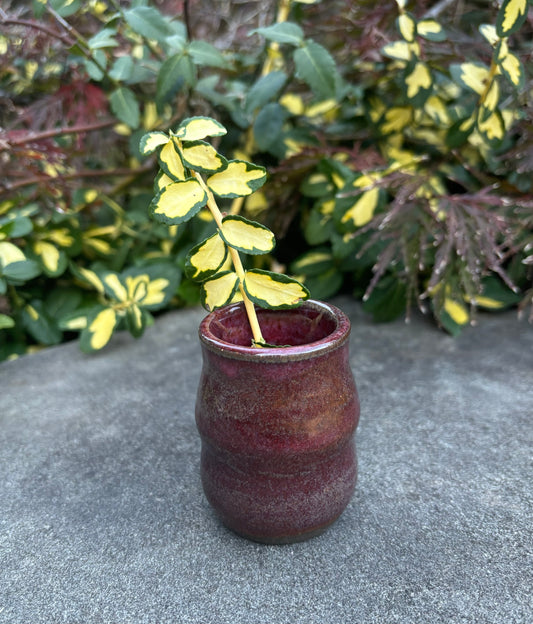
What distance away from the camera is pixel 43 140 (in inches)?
70.7

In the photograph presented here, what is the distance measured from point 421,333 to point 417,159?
0.50 m

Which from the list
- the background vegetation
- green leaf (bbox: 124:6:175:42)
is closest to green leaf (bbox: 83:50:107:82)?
the background vegetation

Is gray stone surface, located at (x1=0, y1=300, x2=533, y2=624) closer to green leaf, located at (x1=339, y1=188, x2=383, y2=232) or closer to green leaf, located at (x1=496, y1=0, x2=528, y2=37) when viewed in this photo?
green leaf, located at (x1=339, y1=188, x2=383, y2=232)

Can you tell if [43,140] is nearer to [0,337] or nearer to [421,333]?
[0,337]

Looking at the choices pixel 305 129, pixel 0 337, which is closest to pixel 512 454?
pixel 305 129

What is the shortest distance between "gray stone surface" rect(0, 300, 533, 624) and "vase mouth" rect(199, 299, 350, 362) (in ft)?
0.99

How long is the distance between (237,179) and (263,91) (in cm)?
86

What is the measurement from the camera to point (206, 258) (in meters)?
0.88

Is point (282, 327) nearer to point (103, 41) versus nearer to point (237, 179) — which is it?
point (237, 179)

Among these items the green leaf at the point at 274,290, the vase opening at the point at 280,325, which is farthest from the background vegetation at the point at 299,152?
the green leaf at the point at 274,290

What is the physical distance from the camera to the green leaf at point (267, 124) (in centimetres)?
172

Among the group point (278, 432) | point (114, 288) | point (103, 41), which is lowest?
point (114, 288)

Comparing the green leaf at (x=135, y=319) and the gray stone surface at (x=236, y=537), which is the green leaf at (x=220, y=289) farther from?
the green leaf at (x=135, y=319)

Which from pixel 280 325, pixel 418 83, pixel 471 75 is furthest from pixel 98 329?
pixel 471 75
